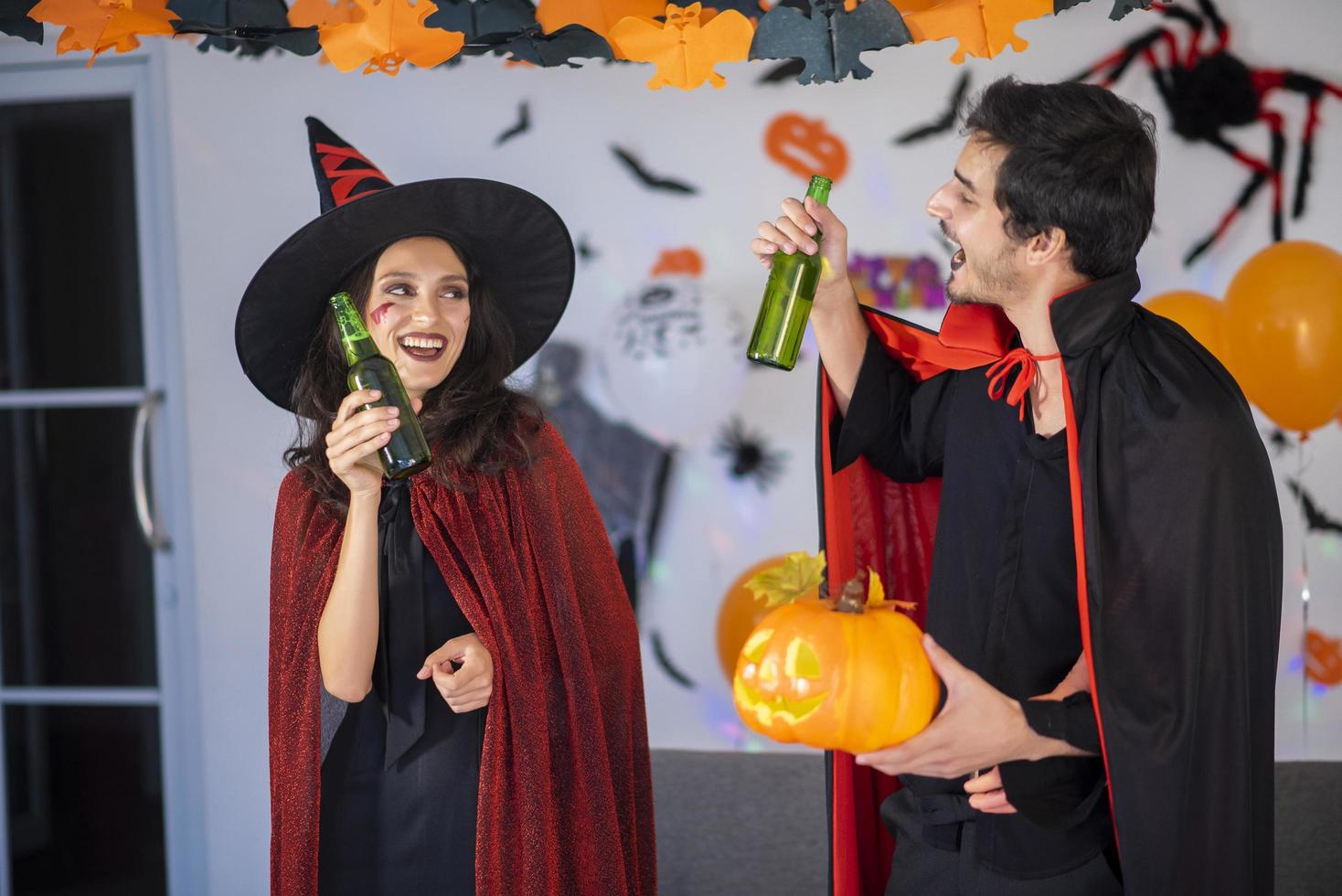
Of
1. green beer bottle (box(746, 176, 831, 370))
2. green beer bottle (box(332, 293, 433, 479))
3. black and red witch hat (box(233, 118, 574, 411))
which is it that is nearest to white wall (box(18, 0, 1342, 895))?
black and red witch hat (box(233, 118, 574, 411))

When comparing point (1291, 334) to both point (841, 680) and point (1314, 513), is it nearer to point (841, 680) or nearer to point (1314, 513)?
point (1314, 513)

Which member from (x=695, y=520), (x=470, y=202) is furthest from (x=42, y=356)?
(x=470, y=202)

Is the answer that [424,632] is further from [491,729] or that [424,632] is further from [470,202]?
[470,202]

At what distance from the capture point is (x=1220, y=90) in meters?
3.28

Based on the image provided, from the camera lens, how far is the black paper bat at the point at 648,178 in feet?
11.5

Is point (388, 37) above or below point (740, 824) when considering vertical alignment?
above

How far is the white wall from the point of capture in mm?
3318

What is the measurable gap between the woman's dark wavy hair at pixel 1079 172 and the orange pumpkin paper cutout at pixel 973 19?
0.25 metres

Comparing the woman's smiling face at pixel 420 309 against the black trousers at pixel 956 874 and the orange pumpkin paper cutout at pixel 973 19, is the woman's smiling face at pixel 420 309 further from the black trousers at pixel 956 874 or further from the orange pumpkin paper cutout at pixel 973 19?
the black trousers at pixel 956 874

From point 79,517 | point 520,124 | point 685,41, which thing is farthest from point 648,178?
point 79,517

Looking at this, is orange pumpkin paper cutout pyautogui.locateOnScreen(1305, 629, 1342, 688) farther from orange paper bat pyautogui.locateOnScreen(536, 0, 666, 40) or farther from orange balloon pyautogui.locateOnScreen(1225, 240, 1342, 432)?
orange paper bat pyautogui.locateOnScreen(536, 0, 666, 40)

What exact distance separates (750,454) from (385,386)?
194cm

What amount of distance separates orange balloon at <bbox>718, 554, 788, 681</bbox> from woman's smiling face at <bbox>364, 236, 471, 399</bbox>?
5.32 feet

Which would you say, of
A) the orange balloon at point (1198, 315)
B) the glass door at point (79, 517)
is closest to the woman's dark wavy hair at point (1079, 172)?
the orange balloon at point (1198, 315)
